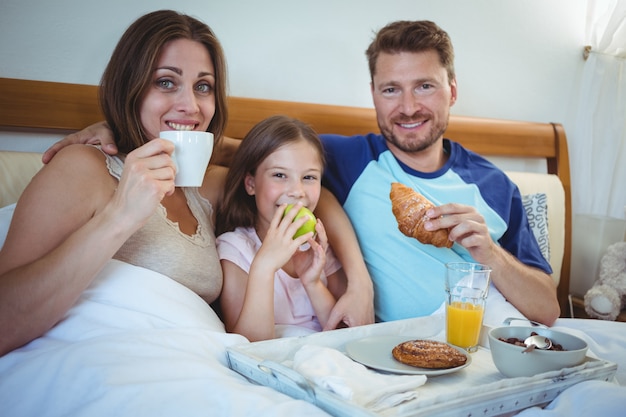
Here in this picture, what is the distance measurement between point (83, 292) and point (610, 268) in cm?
230

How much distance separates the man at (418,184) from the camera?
67.3 inches

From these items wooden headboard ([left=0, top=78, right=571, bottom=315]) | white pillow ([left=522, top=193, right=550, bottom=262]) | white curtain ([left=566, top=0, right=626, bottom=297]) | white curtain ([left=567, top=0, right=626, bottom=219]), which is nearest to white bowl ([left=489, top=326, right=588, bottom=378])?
wooden headboard ([left=0, top=78, right=571, bottom=315])

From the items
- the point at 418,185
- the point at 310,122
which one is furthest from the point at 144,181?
the point at 310,122

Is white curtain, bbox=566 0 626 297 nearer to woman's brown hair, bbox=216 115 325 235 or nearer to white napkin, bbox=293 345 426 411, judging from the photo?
woman's brown hair, bbox=216 115 325 235

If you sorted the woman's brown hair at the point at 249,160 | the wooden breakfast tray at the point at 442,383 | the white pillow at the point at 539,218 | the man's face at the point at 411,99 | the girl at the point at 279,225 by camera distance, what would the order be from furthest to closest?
the white pillow at the point at 539,218 → the man's face at the point at 411,99 → the woman's brown hair at the point at 249,160 → the girl at the point at 279,225 → the wooden breakfast tray at the point at 442,383

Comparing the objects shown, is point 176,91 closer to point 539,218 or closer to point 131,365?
point 131,365

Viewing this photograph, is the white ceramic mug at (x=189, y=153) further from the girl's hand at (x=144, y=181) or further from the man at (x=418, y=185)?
the man at (x=418, y=185)

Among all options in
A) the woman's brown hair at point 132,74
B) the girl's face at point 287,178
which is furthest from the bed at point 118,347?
the woman's brown hair at point 132,74

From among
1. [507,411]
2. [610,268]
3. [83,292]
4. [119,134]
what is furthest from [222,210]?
[610,268]

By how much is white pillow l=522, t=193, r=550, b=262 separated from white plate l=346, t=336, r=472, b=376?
137cm

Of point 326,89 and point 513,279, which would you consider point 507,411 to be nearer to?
point 513,279

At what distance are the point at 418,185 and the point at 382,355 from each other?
2.93ft

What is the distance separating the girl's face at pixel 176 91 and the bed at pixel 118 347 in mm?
356

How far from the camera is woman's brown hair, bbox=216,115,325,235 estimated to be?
1.62 m
